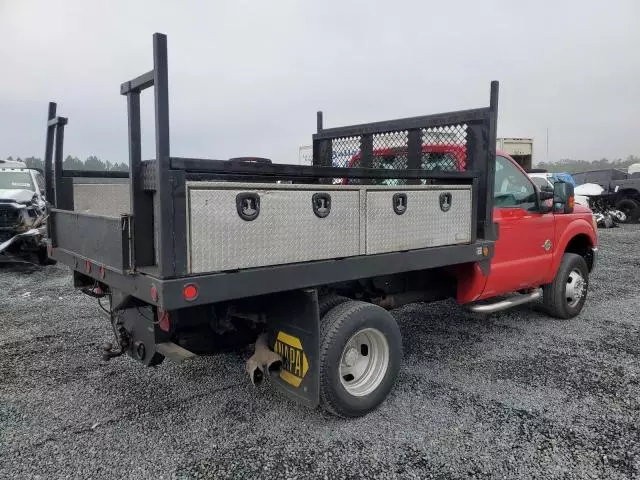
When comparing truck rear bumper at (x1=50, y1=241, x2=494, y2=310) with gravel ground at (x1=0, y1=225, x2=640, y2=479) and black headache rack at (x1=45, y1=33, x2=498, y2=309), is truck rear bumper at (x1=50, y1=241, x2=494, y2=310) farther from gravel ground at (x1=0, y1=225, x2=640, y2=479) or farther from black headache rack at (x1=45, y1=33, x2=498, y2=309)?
gravel ground at (x1=0, y1=225, x2=640, y2=479)

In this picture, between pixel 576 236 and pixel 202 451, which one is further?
pixel 576 236

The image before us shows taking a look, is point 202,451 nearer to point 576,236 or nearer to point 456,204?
point 456,204

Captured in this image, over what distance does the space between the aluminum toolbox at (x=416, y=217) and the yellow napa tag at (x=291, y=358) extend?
2.51ft

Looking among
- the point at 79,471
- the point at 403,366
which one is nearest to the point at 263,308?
the point at 79,471

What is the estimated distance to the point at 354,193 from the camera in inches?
131

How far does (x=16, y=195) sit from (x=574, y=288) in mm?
9499

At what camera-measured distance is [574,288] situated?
19.9ft

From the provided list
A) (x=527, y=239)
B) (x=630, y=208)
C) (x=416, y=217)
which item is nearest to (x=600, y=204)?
(x=630, y=208)

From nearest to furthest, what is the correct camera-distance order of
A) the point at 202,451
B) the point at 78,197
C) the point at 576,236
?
1. the point at 202,451
2. the point at 78,197
3. the point at 576,236

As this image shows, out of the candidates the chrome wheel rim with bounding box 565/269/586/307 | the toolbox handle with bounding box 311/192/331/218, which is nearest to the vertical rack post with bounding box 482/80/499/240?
the toolbox handle with bounding box 311/192/331/218

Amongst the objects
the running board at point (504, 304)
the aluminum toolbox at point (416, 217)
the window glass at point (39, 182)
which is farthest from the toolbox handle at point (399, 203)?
the window glass at point (39, 182)

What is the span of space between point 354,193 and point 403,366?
1.96 metres

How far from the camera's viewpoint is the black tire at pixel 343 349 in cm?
336

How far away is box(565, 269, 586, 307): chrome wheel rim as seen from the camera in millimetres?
6031
